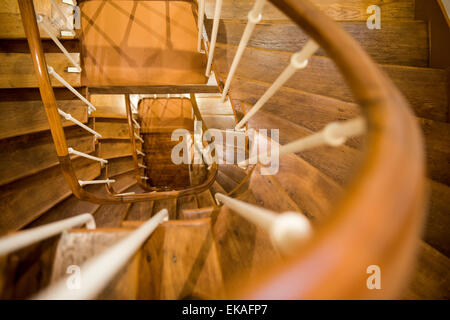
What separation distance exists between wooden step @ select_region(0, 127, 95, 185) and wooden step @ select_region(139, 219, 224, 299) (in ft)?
3.84

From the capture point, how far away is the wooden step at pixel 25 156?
1.27 metres

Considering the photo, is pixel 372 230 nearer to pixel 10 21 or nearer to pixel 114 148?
pixel 10 21

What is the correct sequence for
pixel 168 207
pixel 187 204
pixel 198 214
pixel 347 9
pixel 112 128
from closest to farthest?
pixel 198 214 < pixel 347 9 < pixel 168 207 < pixel 187 204 < pixel 112 128

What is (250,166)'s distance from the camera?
1.43 m

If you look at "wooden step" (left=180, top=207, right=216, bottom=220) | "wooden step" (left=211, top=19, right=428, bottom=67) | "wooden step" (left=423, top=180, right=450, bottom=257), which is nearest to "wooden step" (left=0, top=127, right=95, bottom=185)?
"wooden step" (left=180, top=207, right=216, bottom=220)

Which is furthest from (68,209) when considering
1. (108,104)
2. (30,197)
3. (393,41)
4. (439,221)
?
(393,41)

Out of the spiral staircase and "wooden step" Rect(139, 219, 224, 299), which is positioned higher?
the spiral staircase

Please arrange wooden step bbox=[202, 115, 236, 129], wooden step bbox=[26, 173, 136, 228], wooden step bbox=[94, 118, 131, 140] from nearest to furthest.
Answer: wooden step bbox=[26, 173, 136, 228] → wooden step bbox=[94, 118, 131, 140] → wooden step bbox=[202, 115, 236, 129]

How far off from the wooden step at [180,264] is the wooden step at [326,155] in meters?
0.80

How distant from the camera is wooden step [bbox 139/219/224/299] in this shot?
76 centimetres

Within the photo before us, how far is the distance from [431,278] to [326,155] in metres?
0.73

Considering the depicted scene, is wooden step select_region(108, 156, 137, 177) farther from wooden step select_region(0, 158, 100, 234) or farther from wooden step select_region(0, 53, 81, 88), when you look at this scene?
wooden step select_region(0, 53, 81, 88)

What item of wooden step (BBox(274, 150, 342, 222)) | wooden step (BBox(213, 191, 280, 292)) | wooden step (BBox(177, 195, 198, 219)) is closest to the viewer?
wooden step (BBox(213, 191, 280, 292))

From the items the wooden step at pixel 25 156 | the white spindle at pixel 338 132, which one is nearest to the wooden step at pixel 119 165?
the wooden step at pixel 25 156
